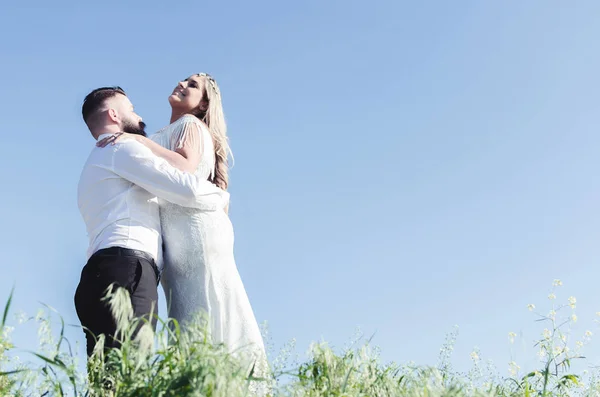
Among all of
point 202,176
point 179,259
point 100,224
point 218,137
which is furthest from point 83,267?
point 218,137

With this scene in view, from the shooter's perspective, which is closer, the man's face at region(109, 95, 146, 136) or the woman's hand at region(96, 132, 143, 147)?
the woman's hand at region(96, 132, 143, 147)

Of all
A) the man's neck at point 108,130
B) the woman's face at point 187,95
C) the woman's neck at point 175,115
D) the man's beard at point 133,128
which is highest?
the woman's face at point 187,95

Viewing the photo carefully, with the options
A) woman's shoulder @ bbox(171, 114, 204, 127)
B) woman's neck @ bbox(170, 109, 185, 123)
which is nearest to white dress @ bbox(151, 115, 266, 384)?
woman's shoulder @ bbox(171, 114, 204, 127)

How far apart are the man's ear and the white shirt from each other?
0.97ft

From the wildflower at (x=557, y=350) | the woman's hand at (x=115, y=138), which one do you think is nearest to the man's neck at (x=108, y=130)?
the woman's hand at (x=115, y=138)

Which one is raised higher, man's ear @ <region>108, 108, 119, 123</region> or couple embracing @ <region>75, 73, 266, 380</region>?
man's ear @ <region>108, 108, 119, 123</region>

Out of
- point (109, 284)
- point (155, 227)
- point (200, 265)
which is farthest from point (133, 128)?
point (109, 284)

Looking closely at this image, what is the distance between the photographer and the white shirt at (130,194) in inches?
161

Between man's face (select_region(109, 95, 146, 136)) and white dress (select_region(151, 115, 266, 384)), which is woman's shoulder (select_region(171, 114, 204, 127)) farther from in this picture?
white dress (select_region(151, 115, 266, 384))

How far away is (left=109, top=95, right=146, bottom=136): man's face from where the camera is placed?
4648 mm

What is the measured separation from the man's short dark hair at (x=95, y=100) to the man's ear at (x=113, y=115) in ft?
0.25

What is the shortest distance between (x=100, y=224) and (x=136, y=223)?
8.4 inches

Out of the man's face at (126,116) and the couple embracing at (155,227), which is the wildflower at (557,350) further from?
the man's face at (126,116)

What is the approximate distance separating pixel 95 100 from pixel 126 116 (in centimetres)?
22
